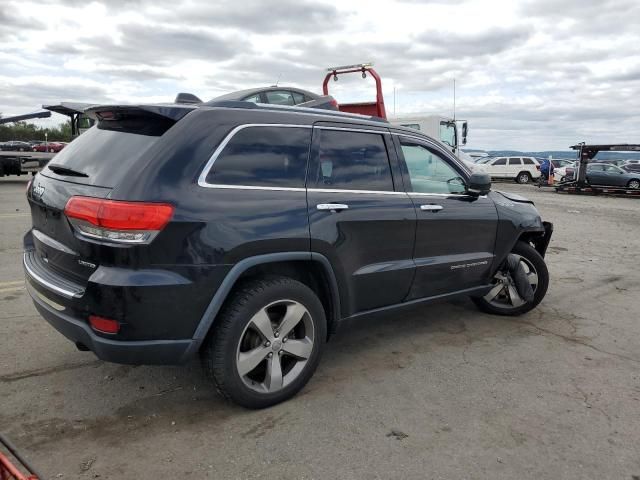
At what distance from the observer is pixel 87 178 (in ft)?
9.58

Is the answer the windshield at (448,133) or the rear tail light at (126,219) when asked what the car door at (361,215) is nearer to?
the rear tail light at (126,219)

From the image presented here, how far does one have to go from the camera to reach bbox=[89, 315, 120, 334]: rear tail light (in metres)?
2.65

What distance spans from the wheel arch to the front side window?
3.57 feet

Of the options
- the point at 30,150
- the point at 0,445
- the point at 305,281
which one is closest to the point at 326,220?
the point at 305,281

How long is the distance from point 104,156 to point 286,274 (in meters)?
1.26

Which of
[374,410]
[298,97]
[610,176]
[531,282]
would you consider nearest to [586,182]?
[610,176]

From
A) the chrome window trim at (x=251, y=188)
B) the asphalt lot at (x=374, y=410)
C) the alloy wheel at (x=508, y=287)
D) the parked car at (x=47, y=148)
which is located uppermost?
the parked car at (x=47, y=148)

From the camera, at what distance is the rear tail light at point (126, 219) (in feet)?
8.55

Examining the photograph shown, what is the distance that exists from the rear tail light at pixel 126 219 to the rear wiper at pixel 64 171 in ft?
1.46

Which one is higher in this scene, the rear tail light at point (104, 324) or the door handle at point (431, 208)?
the door handle at point (431, 208)

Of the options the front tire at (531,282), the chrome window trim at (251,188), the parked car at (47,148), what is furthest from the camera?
the parked car at (47,148)

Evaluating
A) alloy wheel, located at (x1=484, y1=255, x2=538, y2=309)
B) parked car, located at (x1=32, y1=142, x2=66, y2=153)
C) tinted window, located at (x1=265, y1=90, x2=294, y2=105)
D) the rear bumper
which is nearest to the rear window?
the rear bumper

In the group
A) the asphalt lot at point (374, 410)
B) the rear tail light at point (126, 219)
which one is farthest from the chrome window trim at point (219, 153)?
the asphalt lot at point (374, 410)

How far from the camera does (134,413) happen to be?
10.1 ft
